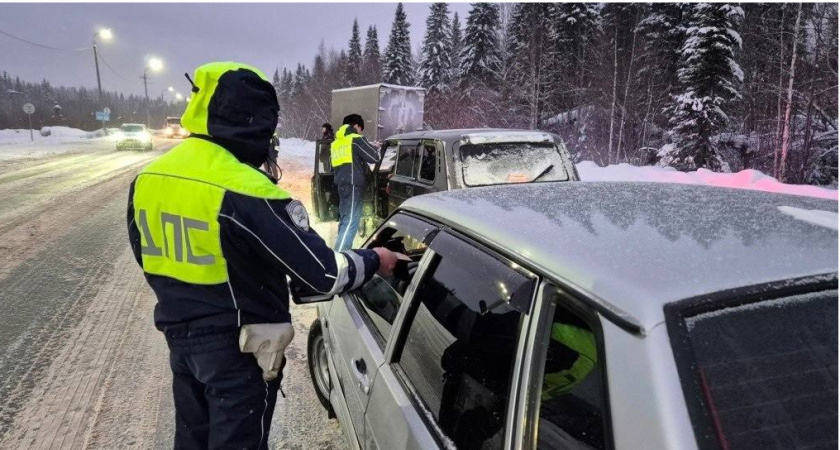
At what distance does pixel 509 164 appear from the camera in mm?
5297

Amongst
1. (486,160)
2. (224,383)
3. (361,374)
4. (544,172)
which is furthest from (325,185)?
(224,383)

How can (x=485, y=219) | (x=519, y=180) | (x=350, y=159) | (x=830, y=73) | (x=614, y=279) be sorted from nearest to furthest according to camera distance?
(x=614, y=279)
(x=485, y=219)
(x=519, y=180)
(x=350, y=159)
(x=830, y=73)

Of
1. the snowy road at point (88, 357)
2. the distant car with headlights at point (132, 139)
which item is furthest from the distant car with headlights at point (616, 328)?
the distant car with headlights at point (132, 139)

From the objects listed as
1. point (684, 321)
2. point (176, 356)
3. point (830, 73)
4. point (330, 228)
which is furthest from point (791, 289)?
point (830, 73)

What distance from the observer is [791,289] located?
1018 mm

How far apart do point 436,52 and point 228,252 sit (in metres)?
46.3

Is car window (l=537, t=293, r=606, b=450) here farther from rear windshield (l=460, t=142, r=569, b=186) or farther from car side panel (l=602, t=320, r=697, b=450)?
rear windshield (l=460, t=142, r=569, b=186)

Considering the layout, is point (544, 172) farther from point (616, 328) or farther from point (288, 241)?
point (616, 328)

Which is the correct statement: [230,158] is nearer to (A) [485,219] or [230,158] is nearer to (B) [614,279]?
(A) [485,219]

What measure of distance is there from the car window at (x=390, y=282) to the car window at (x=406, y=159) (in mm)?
3452

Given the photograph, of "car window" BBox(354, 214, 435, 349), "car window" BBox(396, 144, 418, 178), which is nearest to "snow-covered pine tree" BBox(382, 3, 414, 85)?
"car window" BBox(396, 144, 418, 178)

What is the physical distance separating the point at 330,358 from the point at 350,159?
4201 mm

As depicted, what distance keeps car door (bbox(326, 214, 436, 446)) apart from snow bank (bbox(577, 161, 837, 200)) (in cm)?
623

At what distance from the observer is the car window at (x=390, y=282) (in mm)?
2061
